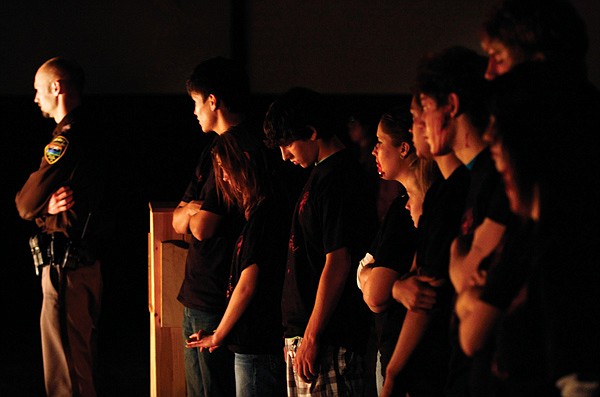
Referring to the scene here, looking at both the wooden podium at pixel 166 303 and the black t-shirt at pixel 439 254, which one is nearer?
the black t-shirt at pixel 439 254

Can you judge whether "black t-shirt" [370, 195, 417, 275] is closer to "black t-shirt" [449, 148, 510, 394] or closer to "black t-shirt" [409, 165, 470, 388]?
"black t-shirt" [409, 165, 470, 388]

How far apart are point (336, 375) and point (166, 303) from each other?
1014 mm

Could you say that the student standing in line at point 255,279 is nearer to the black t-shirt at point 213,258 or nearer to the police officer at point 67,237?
the black t-shirt at point 213,258

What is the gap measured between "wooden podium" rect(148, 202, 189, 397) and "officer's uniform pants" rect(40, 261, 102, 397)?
477mm

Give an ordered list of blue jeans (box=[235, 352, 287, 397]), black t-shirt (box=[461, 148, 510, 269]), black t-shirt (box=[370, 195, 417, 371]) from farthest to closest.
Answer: blue jeans (box=[235, 352, 287, 397]), black t-shirt (box=[370, 195, 417, 371]), black t-shirt (box=[461, 148, 510, 269])

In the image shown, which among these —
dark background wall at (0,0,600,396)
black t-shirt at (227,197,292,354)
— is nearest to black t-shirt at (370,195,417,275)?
black t-shirt at (227,197,292,354)

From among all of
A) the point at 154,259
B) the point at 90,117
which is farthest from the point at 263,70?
the point at 154,259

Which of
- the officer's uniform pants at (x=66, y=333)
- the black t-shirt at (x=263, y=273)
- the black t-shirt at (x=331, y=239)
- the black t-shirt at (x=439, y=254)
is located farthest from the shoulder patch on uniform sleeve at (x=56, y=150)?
the black t-shirt at (x=439, y=254)

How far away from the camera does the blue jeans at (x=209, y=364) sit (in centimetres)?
308

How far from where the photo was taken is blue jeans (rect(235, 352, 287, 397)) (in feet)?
9.25

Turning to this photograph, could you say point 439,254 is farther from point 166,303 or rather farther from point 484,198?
point 166,303

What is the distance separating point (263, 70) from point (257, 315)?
310 cm

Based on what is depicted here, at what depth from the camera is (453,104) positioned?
194cm

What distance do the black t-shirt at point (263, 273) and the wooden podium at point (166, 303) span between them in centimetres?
56
